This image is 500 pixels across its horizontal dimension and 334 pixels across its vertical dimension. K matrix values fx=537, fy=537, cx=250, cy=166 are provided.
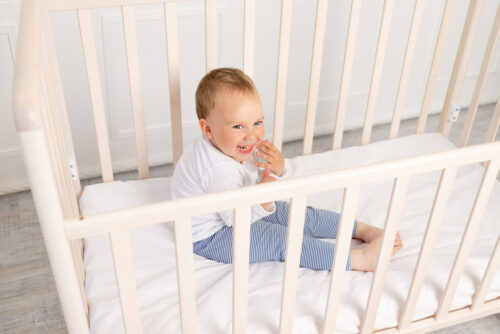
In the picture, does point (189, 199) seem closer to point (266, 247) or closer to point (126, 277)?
point (126, 277)

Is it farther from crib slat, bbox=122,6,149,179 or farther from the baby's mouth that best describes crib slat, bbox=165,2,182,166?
the baby's mouth

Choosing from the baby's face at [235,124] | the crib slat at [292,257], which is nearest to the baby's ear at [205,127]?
the baby's face at [235,124]

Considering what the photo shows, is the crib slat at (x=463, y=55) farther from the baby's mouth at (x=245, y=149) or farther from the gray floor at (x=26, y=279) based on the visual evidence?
the baby's mouth at (x=245, y=149)

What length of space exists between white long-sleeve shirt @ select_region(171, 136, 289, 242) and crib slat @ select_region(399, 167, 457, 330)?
0.32 metres

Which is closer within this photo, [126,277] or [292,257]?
[126,277]

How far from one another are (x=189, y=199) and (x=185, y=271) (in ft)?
0.46

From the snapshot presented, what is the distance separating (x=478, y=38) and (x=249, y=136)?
1.56 metres

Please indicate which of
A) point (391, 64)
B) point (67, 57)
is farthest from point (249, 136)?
point (391, 64)

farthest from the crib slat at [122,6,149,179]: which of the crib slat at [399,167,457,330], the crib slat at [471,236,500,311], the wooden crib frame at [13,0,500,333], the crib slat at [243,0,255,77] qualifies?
the crib slat at [471,236,500,311]

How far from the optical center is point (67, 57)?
1.67 m

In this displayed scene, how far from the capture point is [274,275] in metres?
1.14

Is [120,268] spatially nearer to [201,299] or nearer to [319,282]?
[201,299]

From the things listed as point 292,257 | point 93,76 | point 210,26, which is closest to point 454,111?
point 210,26

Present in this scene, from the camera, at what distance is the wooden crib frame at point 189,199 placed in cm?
73
